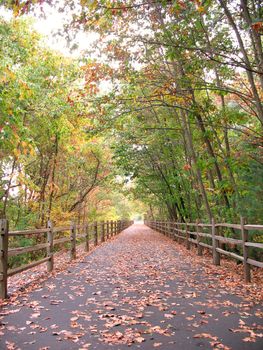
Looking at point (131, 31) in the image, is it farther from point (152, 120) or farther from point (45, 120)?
point (152, 120)

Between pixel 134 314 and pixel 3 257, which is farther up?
pixel 3 257

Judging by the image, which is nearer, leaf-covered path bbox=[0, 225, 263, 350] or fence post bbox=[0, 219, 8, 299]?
leaf-covered path bbox=[0, 225, 263, 350]

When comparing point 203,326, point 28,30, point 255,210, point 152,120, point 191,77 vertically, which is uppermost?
point 28,30

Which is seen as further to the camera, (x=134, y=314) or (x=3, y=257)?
(x=3, y=257)

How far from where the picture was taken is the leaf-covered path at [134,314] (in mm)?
3949

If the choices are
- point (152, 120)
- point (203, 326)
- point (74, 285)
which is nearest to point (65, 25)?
point (74, 285)

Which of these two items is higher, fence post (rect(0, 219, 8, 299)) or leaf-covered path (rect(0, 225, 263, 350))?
fence post (rect(0, 219, 8, 299))

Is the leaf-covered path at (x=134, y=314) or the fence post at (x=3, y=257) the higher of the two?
the fence post at (x=3, y=257)

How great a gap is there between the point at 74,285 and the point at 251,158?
5.26 meters

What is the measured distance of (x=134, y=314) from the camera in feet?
16.4

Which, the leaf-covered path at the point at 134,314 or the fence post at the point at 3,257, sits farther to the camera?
the fence post at the point at 3,257

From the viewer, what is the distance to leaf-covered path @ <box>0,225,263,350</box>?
3.95 m

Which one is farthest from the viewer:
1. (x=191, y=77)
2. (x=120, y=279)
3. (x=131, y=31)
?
(x=131, y=31)

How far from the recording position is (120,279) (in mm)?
7848
